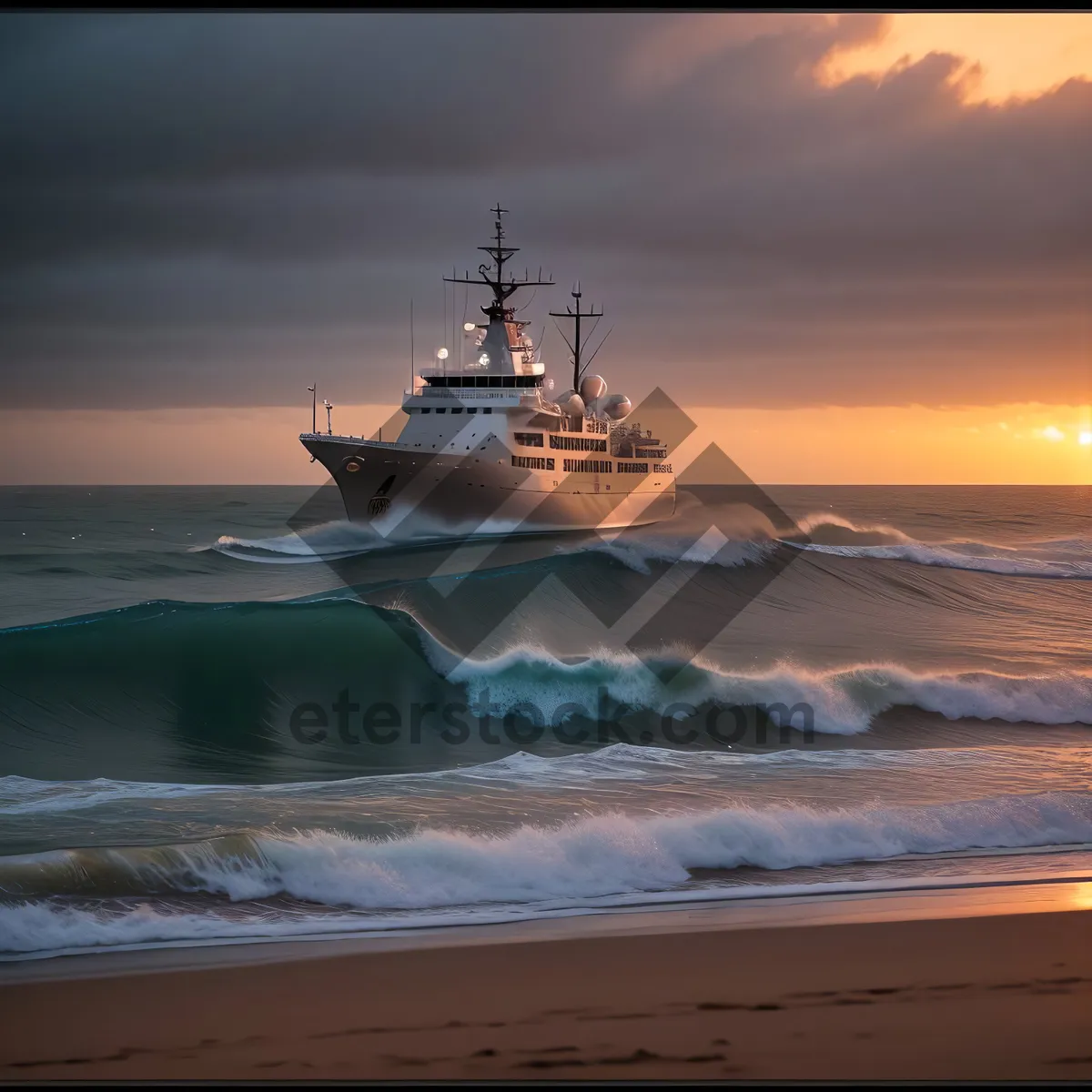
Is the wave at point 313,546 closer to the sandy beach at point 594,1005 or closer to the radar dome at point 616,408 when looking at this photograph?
the radar dome at point 616,408

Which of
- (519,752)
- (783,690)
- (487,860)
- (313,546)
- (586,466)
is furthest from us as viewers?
(586,466)

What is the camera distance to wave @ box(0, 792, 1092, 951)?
609cm

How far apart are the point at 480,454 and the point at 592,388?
10411mm

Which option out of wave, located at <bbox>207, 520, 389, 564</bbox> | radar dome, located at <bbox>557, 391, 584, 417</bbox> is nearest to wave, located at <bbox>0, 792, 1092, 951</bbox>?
wave, located at <bbox>207, 520, 389, 564</bbox>

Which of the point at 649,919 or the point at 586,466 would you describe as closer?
the point at 649,919

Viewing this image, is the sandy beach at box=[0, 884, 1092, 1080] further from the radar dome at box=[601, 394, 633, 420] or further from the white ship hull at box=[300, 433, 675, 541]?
the radar dome at box=[601, 394, 633, 420]

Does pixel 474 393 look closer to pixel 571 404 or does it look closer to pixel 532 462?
pixel 532 462

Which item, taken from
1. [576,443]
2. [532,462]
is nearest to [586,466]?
[576,443]

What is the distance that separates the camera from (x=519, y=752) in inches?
438

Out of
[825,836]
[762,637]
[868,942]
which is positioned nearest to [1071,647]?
[762,637]

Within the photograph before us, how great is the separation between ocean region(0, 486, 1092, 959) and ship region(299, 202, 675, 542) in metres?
14.1

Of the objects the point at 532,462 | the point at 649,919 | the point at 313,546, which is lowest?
the point at 649,919

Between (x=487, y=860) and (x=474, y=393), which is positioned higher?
(x=474, y=393)

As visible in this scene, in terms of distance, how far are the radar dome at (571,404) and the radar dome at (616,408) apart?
12.5 feet
